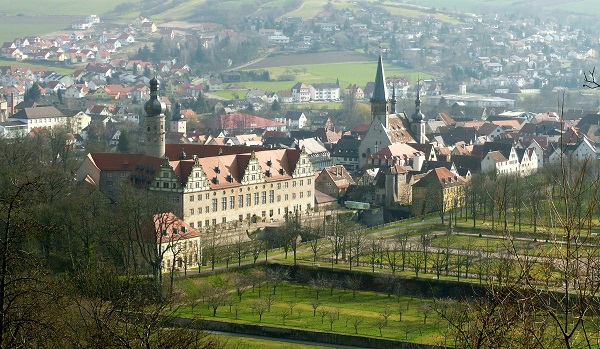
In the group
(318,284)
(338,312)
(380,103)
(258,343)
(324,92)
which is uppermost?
(380,103)

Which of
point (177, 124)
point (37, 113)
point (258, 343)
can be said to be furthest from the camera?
point (37, 113)

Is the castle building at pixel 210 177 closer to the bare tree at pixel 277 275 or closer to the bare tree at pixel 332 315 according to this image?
the bare tree at pixel 277 275

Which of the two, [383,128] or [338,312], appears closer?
[338,312]

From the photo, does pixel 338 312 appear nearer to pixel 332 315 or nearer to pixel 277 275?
pixel 332 315

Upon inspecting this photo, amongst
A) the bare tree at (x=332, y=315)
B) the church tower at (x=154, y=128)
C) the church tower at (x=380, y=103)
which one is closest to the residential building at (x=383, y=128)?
the church tower at (x=380, y=103)

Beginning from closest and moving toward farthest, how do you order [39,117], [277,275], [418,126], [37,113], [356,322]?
1. [356,322]
2. [277,275]
3. [418,126]
4. [39,117]
5. [37,113]

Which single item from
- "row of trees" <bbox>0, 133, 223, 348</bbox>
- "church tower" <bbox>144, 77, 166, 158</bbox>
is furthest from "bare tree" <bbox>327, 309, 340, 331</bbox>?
"church tower" <bbox>144, 77, 166, 158</bbox>

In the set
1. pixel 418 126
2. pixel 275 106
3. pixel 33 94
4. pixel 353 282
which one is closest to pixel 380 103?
pixel 418 126

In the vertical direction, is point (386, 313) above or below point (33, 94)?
above

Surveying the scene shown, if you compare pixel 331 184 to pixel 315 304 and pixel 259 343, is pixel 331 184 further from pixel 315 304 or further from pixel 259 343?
pixel 259 343

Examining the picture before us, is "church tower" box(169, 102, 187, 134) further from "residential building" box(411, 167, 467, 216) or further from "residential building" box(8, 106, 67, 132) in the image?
"residential building" box(411, 167, 467, 216)
